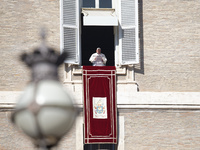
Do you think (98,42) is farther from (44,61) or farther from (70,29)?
(44,61)

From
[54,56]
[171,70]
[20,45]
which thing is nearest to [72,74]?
[20,45]

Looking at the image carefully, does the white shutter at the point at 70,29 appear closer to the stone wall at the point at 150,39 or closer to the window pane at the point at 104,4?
the stone wall at the point at 150,39

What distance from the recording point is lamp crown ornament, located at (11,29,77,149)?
4.55 meters

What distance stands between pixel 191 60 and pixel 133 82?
5.33 ft

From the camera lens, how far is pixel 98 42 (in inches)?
640

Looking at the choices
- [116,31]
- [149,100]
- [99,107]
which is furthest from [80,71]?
[149,100]

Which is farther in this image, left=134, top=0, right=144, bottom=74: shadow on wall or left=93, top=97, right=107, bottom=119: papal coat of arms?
left=134, top=0, right=144, bottom=74: shadow on wall

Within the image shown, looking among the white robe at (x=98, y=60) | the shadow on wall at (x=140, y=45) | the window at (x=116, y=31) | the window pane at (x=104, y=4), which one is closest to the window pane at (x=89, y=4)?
the window at (x=116, y=31)

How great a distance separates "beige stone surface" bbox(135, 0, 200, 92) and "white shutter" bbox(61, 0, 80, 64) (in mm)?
1616

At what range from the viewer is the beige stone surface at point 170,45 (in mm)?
14969

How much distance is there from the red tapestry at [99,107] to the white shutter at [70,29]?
543 mm

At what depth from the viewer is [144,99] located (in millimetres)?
14594

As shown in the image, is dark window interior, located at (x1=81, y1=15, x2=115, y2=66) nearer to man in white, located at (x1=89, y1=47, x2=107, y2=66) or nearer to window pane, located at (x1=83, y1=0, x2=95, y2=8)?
man in white, located at (x1=89, y1=47, x2=107, y2=66)

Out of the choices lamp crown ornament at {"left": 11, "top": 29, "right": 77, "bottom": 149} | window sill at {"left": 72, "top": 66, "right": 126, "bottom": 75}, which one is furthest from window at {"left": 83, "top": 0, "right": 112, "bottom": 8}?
lamp crown ornament at {"left": 11, "top": 29, "right": 77, "bottom": 149}
